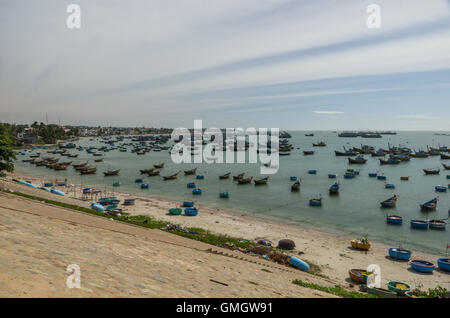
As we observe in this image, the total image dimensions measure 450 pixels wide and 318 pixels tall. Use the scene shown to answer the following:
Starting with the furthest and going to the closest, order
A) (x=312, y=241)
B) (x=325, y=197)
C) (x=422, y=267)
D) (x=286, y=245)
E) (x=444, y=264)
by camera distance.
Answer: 1. (x=325, y=197)
2. (x=312, y=241)
3. (x=286, y=245)
4. (x=444, y=264)
5. (x=422, y=267)

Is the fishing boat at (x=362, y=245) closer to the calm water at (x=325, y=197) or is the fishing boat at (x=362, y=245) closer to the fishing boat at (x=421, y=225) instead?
the calm water at (x=325, y=197)

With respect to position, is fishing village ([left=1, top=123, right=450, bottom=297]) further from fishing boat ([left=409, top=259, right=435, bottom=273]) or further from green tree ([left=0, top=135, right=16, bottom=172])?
green tree ([left=0, top=135, right=16, bottom=172])

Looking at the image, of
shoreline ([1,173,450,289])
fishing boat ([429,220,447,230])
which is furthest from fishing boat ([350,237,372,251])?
fishing boat ([429,220,447,230])

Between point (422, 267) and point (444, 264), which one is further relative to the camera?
point (444, 264)

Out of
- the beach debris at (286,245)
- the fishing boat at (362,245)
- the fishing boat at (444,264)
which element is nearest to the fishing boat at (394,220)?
the fishing boat at (362,245)

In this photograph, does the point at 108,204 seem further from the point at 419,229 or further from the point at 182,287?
the point at 419,229

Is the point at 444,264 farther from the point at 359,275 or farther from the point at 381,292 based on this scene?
the point at 381,292

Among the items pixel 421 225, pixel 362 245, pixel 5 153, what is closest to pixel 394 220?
pixel 421 225
